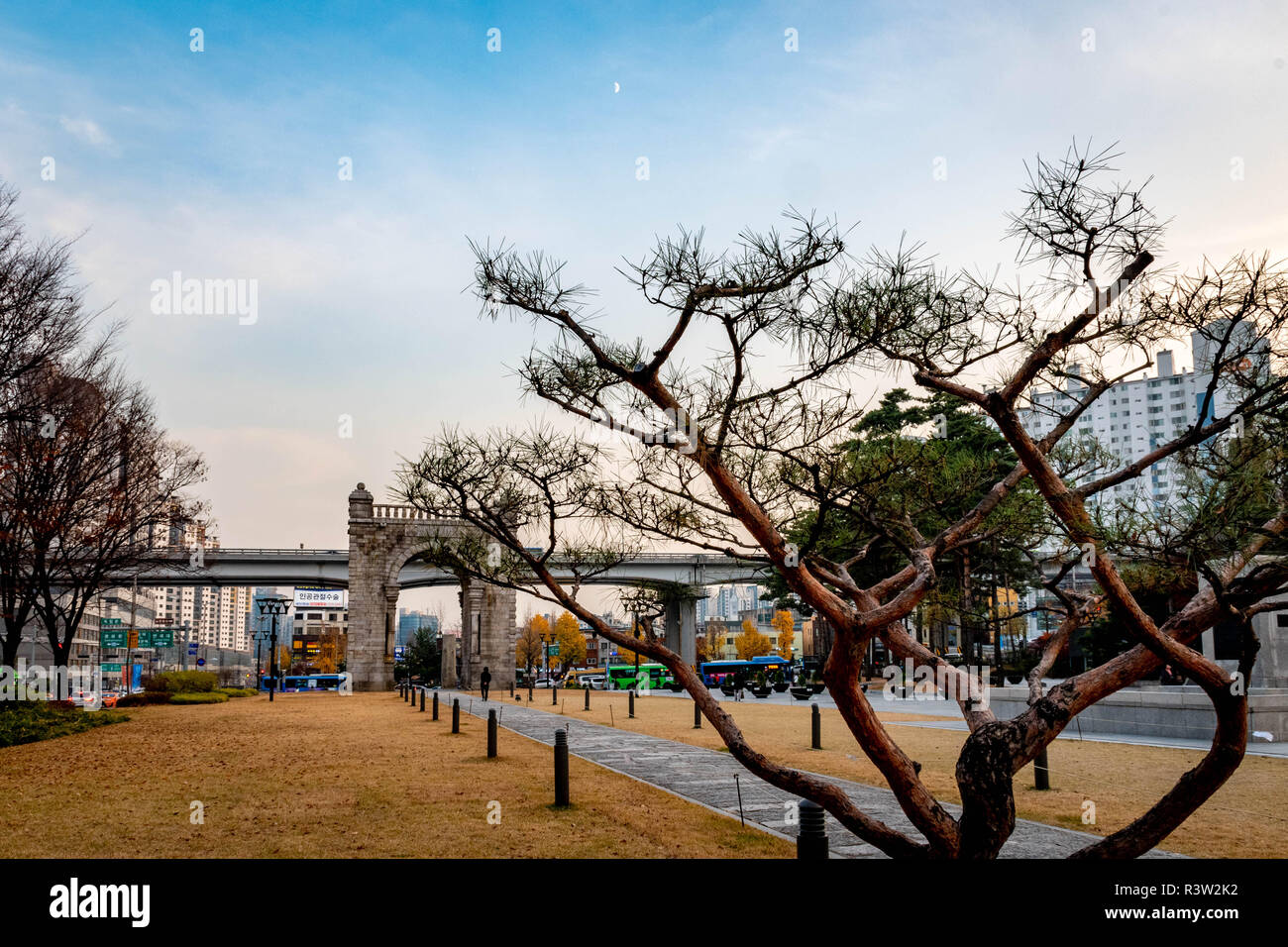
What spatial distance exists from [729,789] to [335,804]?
553cm

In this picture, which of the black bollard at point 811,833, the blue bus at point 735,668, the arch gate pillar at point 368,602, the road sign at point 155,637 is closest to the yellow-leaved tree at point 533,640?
the blue bus at point 735,668

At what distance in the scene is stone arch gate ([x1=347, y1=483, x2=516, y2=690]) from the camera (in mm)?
54250

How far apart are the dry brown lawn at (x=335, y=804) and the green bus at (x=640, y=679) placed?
3737 centimetres

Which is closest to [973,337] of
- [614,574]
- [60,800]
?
[60,800]

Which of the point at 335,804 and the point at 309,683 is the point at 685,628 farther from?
the point at 335,804

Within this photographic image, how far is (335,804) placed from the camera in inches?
471

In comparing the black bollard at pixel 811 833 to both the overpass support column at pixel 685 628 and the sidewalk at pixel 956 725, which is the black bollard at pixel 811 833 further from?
the overpass support column at pixel 685 628

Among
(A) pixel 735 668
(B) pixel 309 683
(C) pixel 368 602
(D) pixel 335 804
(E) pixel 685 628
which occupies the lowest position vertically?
(B) pixel 309 683

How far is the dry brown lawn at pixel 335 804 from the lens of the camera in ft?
30.6

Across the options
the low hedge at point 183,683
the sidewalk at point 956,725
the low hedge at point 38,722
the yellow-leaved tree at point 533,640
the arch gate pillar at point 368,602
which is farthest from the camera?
the yellow-leaved tree at point 533,640

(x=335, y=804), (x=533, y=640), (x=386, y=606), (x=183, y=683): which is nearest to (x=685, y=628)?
(x=386, y=606)

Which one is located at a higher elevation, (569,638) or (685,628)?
(685,628)

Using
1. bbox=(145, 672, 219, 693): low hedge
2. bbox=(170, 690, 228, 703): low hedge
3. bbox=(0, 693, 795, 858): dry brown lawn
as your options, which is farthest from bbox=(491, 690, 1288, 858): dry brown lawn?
bbox=(145, 672, 219, 693): low hedge

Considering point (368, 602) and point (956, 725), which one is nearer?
point (956, 725)
